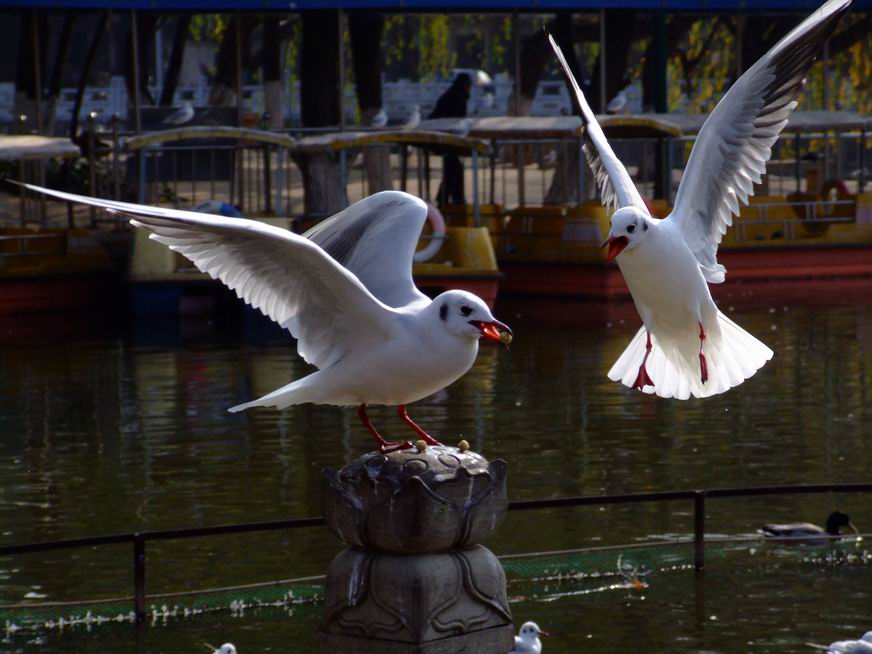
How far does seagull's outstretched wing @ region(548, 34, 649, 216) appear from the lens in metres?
8.39

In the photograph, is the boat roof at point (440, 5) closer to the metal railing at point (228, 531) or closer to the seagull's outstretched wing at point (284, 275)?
the metal railing at point (228, 531)

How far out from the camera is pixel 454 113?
89.1 ft

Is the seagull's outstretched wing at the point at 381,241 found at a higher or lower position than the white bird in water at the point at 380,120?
lower

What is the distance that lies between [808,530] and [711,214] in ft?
5.56

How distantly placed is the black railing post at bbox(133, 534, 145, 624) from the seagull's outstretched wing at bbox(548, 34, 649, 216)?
2.58m

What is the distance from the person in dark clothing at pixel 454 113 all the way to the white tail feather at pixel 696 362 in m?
16.8

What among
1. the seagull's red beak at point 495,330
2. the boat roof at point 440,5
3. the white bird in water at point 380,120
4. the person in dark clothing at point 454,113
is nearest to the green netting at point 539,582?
the seagull's red beak at point 495,330

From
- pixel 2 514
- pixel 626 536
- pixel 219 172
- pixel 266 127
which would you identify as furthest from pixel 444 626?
pixel 266 127

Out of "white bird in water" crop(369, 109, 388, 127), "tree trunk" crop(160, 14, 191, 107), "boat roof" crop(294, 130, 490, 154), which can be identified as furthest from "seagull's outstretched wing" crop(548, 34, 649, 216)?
"tree trunk" crop(160, 14, 191, 107)

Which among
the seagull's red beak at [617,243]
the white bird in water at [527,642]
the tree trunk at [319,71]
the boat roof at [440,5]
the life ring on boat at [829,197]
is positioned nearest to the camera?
the white bird in water at [527,642]

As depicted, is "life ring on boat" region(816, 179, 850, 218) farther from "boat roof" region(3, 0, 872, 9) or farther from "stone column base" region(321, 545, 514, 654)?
"stone column base" region(321, 545, 514, 654)

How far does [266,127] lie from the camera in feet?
84.7

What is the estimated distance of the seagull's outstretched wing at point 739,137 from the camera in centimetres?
839

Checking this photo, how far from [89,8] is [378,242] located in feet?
62.8
